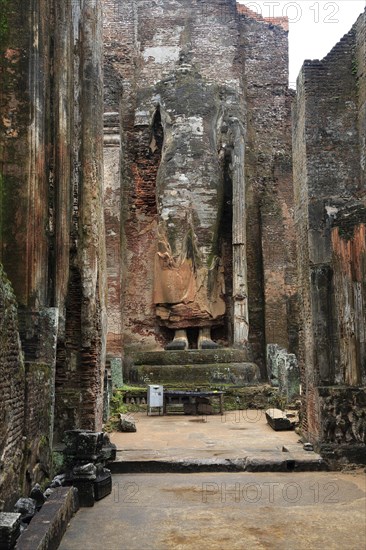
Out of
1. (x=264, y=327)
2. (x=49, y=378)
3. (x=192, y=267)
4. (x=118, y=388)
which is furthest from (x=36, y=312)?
(x=264, y=327)

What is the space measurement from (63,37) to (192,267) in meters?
8.88

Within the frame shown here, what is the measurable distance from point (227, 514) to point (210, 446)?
2.99 meters

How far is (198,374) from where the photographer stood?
14.2 metres

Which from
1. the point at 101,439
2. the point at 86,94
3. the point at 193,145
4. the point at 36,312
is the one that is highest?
the point at 193,145

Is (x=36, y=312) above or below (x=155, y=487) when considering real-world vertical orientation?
above

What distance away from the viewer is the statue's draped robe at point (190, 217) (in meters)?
16.0

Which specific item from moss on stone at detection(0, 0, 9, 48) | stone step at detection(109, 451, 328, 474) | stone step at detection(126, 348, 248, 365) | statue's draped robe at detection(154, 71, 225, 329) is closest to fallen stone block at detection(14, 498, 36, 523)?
stone step at detection(109, 451, 328, 474)

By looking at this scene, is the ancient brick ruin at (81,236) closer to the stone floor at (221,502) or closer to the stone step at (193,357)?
the stone floor at (221,502)

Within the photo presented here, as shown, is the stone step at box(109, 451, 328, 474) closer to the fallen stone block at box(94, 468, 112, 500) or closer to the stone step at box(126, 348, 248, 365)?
the fallen stone block at box(94, 468, 112, 500)

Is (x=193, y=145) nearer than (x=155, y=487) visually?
No

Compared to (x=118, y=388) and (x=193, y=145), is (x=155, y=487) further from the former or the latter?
(x=193, y=145)

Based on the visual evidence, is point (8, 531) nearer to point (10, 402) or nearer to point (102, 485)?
point (10, 402)

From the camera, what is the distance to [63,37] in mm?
7641

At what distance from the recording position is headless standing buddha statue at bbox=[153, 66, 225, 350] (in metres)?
16.0
